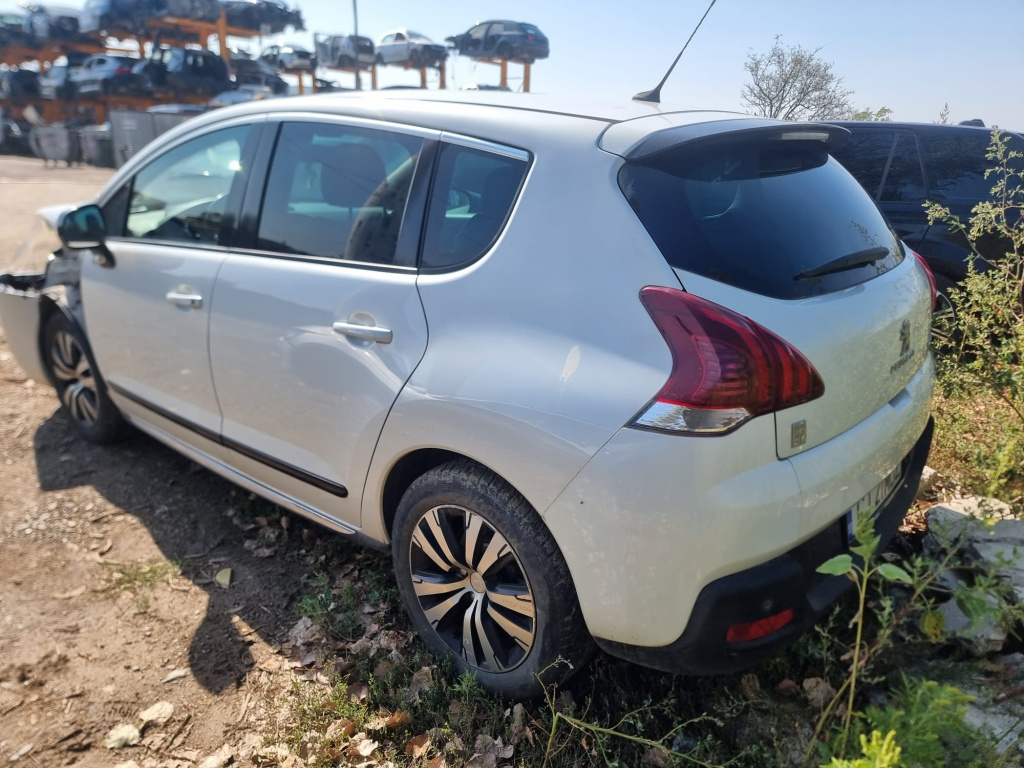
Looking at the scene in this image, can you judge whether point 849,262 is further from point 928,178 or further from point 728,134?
point 928,178

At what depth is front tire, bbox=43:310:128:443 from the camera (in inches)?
156

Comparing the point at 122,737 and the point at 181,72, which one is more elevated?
the point at 181,72

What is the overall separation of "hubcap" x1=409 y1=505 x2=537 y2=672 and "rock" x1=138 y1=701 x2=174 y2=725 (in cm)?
92

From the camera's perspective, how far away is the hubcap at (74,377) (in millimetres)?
4070

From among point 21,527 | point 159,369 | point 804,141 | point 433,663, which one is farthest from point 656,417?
point 21,527

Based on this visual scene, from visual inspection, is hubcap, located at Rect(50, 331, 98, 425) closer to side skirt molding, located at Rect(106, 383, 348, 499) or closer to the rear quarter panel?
side skirt molding, located at Rect(106, 383, 348, 499)

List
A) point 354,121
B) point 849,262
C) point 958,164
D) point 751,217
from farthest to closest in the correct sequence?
point 958,164, point 354,121, point 849,262, point 751,217

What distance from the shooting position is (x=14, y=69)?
102ft

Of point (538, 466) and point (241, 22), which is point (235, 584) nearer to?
point (538, 466)

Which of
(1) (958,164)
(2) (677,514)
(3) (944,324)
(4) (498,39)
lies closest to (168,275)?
(2) (677,514)

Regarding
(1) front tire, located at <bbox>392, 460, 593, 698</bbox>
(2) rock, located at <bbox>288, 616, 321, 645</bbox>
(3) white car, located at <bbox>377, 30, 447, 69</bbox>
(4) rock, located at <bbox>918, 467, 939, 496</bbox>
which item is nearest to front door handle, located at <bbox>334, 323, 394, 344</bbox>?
(1) front tire, located at <bbox>392, 460, 593, 698</bbox>

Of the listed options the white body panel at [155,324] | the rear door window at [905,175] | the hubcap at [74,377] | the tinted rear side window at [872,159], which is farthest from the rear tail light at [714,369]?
the rear door window at [905,175]

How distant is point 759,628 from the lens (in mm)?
1820

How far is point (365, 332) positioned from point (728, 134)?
124 cm
